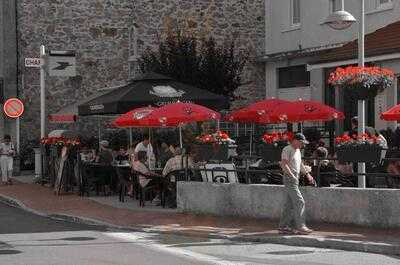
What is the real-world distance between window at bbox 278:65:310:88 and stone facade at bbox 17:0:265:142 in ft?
8.01

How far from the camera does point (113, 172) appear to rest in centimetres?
1847

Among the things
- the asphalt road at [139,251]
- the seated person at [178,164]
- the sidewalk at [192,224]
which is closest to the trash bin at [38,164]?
the sidewalk at [192,224]

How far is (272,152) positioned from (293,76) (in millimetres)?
13368

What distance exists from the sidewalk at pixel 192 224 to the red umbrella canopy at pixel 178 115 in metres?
1.91

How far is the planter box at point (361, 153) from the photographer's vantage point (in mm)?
11781

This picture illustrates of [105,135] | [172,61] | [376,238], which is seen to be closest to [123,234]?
[376,238]

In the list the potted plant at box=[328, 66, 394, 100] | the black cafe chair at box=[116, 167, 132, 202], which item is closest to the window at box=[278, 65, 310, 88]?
the black cafe chair at box=[116, 167, 132, 202]

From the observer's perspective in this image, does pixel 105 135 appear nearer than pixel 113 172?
No

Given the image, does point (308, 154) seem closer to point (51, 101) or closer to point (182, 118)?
point (182, 118)

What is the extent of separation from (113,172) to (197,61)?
784 centimetres

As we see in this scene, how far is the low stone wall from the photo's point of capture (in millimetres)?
11359

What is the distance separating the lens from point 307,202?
12352 millimetres

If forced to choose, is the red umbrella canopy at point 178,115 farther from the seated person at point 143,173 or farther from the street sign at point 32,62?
the street sign at point 32,62

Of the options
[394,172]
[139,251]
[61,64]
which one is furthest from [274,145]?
[61,64]
